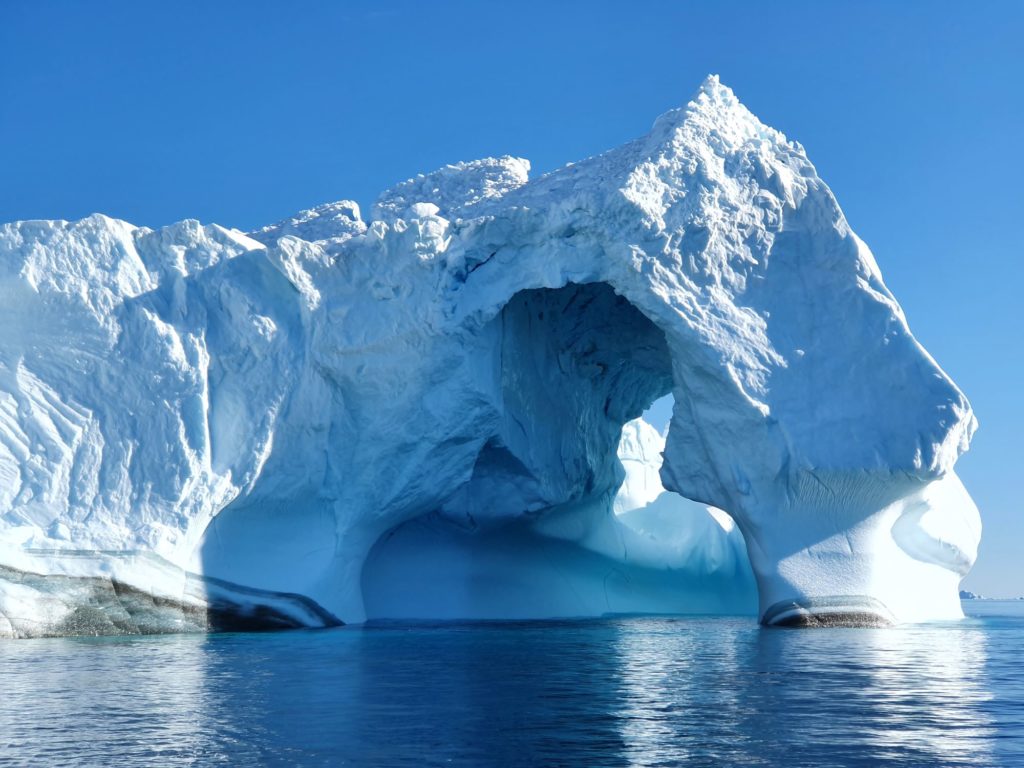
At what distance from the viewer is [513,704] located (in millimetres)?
Result: 6418

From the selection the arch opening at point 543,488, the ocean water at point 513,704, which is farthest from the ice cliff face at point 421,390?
the ocean water at point 513,704

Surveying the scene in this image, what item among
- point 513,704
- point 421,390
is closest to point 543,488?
point 421,390

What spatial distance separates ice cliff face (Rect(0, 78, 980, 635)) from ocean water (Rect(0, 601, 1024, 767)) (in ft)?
8.34

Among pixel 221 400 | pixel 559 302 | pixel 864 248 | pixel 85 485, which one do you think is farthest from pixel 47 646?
pixel 864 248

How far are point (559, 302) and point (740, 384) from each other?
4603 millimetres

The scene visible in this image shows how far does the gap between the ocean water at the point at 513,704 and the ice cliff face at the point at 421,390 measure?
8.34 ft

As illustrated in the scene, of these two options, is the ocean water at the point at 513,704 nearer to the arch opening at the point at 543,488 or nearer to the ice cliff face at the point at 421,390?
the ice cliff face at the point at 421,390

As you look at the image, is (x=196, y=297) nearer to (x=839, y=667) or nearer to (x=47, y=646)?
(x=47, y=646)

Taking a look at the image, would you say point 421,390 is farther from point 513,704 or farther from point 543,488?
point 513,704

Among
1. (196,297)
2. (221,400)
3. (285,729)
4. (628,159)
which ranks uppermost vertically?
(628,159)

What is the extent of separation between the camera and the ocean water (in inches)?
192

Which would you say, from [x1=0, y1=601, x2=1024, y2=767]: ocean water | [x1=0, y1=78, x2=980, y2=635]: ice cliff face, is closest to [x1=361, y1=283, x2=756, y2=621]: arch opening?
[x1=0, y1=78, x2=980, y2=635]: ice cliff face

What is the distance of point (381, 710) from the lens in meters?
6.17

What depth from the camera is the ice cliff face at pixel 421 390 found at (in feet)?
43.7
